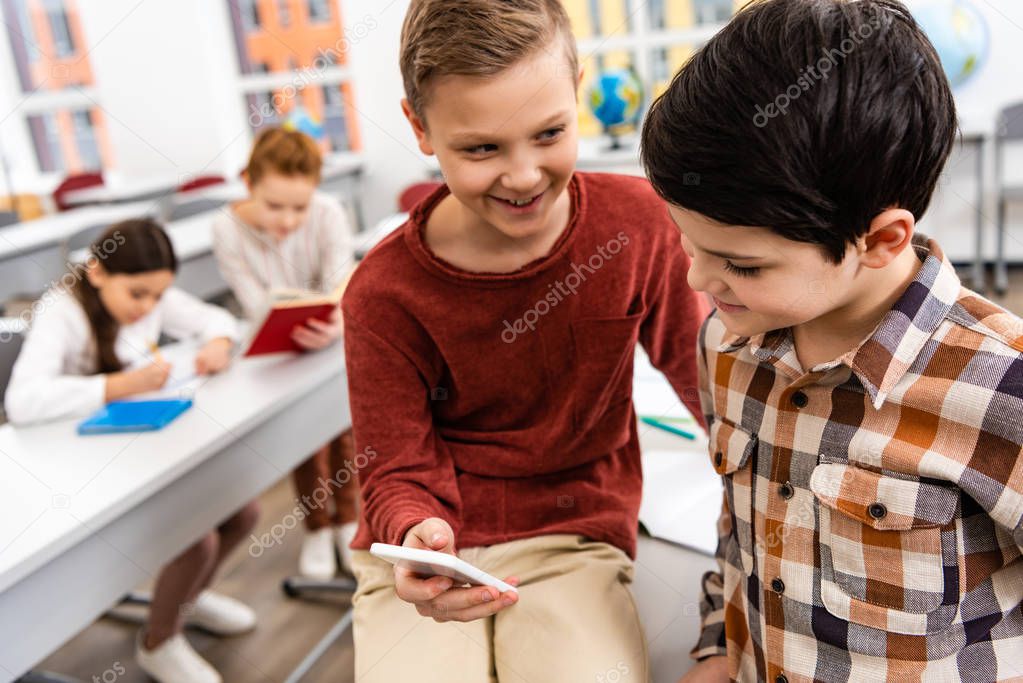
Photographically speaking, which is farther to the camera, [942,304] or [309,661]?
[309,661]

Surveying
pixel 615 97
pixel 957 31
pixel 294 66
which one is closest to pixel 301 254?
pixel 615 97

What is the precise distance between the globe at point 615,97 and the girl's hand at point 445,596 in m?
3.74

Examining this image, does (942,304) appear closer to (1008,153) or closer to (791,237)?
(791,237)

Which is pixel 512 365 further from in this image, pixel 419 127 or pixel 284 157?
pixel 284 157

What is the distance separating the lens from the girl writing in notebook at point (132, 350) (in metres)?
1.69

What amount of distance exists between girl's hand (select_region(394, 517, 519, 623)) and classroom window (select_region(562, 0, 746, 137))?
411 cm

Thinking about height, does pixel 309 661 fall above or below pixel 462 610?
below

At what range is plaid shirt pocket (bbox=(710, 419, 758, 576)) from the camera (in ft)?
2.91

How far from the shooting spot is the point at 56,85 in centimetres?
659

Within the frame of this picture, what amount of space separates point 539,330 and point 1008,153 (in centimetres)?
394

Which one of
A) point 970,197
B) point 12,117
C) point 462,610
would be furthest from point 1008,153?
point 12,117

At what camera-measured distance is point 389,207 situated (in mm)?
5691

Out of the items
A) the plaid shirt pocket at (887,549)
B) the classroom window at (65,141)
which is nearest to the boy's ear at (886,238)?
the plaid shirt pocket at (887,549)

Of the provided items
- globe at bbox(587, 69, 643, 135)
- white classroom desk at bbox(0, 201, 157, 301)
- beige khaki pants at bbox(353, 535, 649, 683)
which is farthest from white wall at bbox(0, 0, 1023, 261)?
beige khaki pants at bbox(353, 535, 649, 683)
